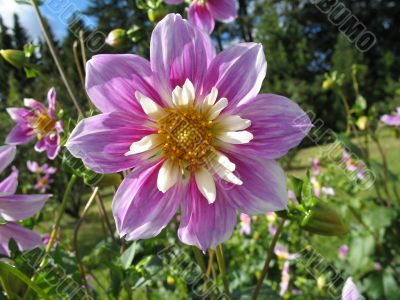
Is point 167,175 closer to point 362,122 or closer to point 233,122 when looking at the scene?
point 233,122

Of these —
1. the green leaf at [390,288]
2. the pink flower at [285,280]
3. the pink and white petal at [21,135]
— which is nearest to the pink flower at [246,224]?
the pink flower at [285,280]

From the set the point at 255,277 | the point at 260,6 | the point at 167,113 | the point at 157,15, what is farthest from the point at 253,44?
the point at 260,6

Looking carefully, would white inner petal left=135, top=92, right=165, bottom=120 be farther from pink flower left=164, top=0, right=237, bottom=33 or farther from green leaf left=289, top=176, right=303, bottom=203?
pink flower left=164, top=0, right=237, bottom=33

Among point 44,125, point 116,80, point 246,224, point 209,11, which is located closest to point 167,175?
point 116,80

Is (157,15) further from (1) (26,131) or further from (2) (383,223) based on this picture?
(2) (383,223)

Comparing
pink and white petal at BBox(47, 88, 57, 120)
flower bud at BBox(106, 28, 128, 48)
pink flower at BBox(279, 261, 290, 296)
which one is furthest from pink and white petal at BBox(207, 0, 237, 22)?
pink flower at BBox(279, 261, 290, 296)
